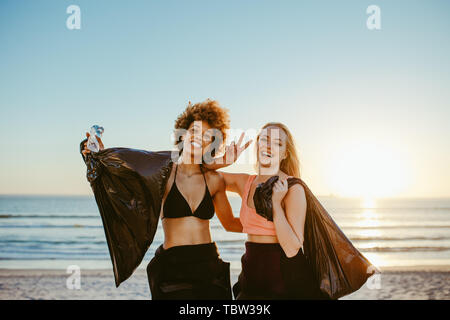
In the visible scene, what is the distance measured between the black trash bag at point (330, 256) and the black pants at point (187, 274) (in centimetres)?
85

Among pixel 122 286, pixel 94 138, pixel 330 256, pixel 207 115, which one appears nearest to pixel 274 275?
pixel 330 256

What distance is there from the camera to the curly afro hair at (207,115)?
3.91 metres

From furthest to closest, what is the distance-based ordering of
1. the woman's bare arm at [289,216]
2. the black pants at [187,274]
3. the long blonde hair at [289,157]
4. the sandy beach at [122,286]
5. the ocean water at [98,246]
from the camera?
the ocean water at [98,246] < the sandy beach at [122,286] < the long blonde hair at [289,157] < the black pants at [187,274] < the woman's bare arm at [289,216]

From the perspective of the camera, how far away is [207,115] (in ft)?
12.8

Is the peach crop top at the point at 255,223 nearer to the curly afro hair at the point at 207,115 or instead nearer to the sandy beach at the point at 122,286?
the curly afro hair at the point at 207,115

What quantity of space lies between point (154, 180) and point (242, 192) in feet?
2.71

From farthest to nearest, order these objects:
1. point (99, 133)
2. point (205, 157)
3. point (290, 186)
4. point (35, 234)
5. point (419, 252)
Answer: point (35, 234) < point (419, 252) < point (205, 157) < point (99, 133) < point (290, 186)

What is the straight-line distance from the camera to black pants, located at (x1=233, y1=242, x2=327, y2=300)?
327cm

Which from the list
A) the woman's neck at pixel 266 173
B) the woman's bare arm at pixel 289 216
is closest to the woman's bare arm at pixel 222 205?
the woman's neck at pixel 266 173

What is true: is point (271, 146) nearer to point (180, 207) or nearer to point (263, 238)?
point (263, 238)

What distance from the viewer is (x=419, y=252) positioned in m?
16.7

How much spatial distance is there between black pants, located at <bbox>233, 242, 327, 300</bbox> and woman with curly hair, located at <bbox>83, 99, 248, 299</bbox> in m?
0.36
